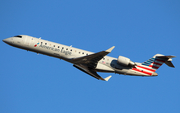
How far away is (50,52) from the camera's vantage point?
2747 cm

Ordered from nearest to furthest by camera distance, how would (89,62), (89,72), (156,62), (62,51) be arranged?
(89,62) → (62,51) → (156,62) → (89,72)

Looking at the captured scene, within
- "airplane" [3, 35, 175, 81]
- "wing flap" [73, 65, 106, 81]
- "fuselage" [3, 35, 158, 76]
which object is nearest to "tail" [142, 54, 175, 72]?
"airplane" [3, 35, 175, 81]

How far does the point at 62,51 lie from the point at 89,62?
386 cm

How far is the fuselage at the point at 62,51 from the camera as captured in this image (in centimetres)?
2744

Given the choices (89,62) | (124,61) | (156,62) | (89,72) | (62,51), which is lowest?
(89,72)

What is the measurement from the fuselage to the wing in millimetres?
832

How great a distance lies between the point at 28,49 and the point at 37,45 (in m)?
1.49

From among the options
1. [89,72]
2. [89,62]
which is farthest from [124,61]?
[89,72]

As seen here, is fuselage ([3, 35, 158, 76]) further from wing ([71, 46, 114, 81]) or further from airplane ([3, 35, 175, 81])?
wing ([71, 46, 114, 81])

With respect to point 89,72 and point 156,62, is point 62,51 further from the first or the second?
point 156,62

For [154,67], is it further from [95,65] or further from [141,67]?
[95,65]

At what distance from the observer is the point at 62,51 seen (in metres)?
27.4

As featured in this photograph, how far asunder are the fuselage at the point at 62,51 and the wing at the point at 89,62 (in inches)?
32.8

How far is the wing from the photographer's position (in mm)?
25194
